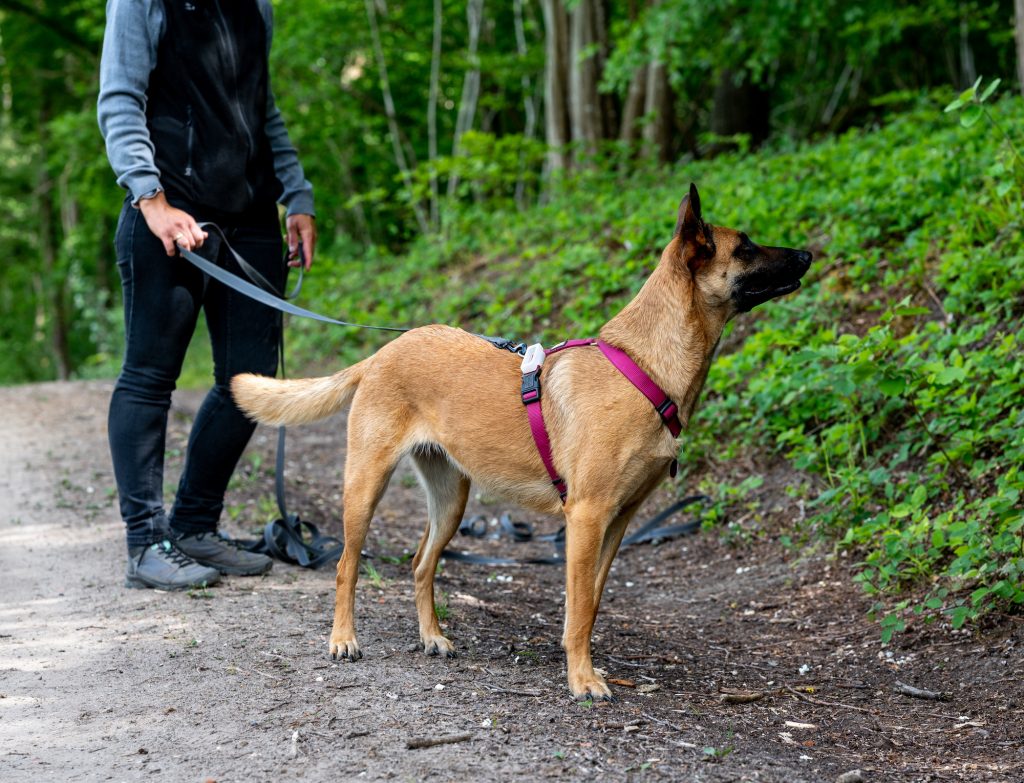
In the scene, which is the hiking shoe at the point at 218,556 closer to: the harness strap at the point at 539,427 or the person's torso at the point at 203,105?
the person's torso at the point at 203,105

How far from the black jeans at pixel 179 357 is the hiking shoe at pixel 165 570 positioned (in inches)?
2.5

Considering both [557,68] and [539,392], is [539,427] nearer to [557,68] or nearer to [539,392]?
[539,392]

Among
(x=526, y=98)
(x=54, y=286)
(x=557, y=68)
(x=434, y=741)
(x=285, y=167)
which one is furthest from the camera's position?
(x=54, y=286)

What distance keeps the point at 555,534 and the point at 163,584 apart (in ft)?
8.91

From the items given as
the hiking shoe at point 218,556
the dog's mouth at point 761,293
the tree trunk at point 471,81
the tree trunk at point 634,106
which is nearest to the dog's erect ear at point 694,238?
the dog's mouth at point 761,293

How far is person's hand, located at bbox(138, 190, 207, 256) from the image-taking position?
447 cm

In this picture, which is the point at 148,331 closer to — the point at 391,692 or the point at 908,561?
the point at 391,692

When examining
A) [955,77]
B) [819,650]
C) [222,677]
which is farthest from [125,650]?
[955,77]

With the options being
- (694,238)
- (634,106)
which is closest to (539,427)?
(694,238)

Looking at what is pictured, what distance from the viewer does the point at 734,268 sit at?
4059 millimetres

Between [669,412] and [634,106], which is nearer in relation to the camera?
[669,412]

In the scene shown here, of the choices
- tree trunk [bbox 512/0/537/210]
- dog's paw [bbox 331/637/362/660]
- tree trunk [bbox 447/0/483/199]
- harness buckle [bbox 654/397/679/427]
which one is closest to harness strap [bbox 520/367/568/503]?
harness buckle [bbox 654/397/679/427]

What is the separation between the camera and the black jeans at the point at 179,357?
183 inches

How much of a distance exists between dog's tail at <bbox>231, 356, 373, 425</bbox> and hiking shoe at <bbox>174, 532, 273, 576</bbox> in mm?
1006
